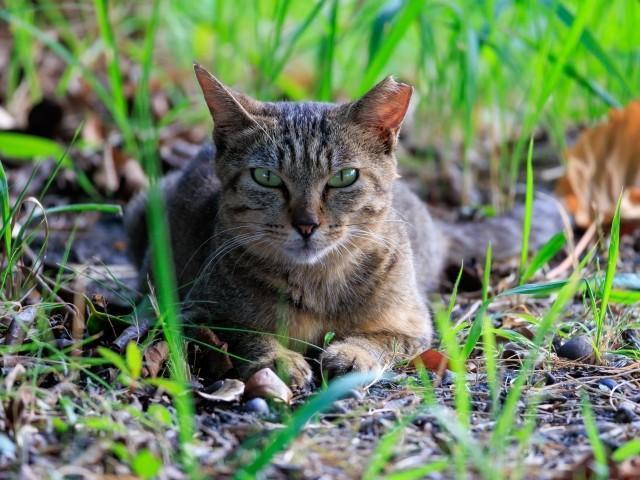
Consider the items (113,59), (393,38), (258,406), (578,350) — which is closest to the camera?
(258,406)

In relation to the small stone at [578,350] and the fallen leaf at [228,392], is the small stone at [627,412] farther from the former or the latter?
the fallen leaf at [228,392]

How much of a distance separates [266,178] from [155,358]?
0.75 meters

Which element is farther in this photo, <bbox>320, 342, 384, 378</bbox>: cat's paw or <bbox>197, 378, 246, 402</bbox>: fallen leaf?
<bbox>320, 342, 384, 378</bbox>: cat's paw

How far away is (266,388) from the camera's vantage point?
7.96ft

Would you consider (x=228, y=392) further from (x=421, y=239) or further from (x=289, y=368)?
(x=421, y=239)

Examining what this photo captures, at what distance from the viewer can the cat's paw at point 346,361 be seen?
2662 millimetres

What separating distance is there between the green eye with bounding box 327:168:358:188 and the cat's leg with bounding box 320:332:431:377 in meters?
0.53

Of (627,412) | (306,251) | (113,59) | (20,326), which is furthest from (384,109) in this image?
(113,59)

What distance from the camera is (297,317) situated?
2.96 meters

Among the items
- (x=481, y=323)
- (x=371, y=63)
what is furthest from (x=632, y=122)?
(x=481, y=323)

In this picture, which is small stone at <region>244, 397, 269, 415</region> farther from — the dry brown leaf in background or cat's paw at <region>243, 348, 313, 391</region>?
the dry brown leaf in background

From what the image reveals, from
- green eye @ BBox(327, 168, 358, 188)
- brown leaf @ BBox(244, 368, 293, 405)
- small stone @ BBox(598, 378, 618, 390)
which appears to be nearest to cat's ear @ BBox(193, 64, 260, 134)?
green eye @ BBox(327, 168, 358, 188)

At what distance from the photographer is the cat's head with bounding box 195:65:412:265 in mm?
2811

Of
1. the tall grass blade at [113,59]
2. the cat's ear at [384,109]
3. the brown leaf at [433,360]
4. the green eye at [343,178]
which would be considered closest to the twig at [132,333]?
the green eye at [343,178]
